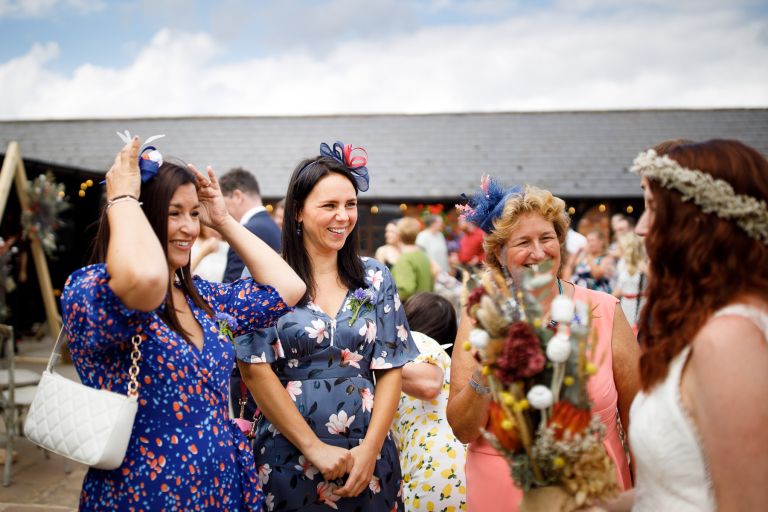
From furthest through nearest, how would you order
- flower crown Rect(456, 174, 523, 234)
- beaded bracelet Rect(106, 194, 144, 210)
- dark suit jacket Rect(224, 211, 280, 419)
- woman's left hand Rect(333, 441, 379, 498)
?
1. dark suit jacket Rect(224, 211, 280, 419)
2. flower crown Rect(456, 174, 523, 234)
3. woman's left hand Rect(333, 441, 379, 498)
4. beaded bracelet Rect(106, 194, 144, 210)

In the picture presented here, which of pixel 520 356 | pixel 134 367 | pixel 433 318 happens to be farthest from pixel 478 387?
pixel 433 318

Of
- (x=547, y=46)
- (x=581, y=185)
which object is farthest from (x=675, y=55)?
(x=581, y=185)

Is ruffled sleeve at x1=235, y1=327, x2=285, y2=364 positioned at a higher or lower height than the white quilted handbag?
higher

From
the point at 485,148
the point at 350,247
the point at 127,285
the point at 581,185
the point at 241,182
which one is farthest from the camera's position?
the point at 485,148

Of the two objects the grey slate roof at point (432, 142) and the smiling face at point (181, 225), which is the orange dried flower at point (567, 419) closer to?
the smiling face at point (181, 225)

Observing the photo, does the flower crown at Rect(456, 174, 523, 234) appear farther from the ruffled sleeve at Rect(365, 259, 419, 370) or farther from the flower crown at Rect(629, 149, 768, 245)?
the flower crown at Rect(629, 149, 768, 245)

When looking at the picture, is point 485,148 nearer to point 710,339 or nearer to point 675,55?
point 675,55

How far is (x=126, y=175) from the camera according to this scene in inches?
65.7

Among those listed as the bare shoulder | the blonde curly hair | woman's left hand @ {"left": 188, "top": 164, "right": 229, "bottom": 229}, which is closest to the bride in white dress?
the bare shoulder

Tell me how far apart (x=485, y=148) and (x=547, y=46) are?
3.78m

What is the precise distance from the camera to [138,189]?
168 centimetres

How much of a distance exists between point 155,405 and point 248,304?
490mm

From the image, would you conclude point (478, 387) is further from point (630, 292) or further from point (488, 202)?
point (630, 292)

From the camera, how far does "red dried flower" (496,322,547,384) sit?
4.37 ft
